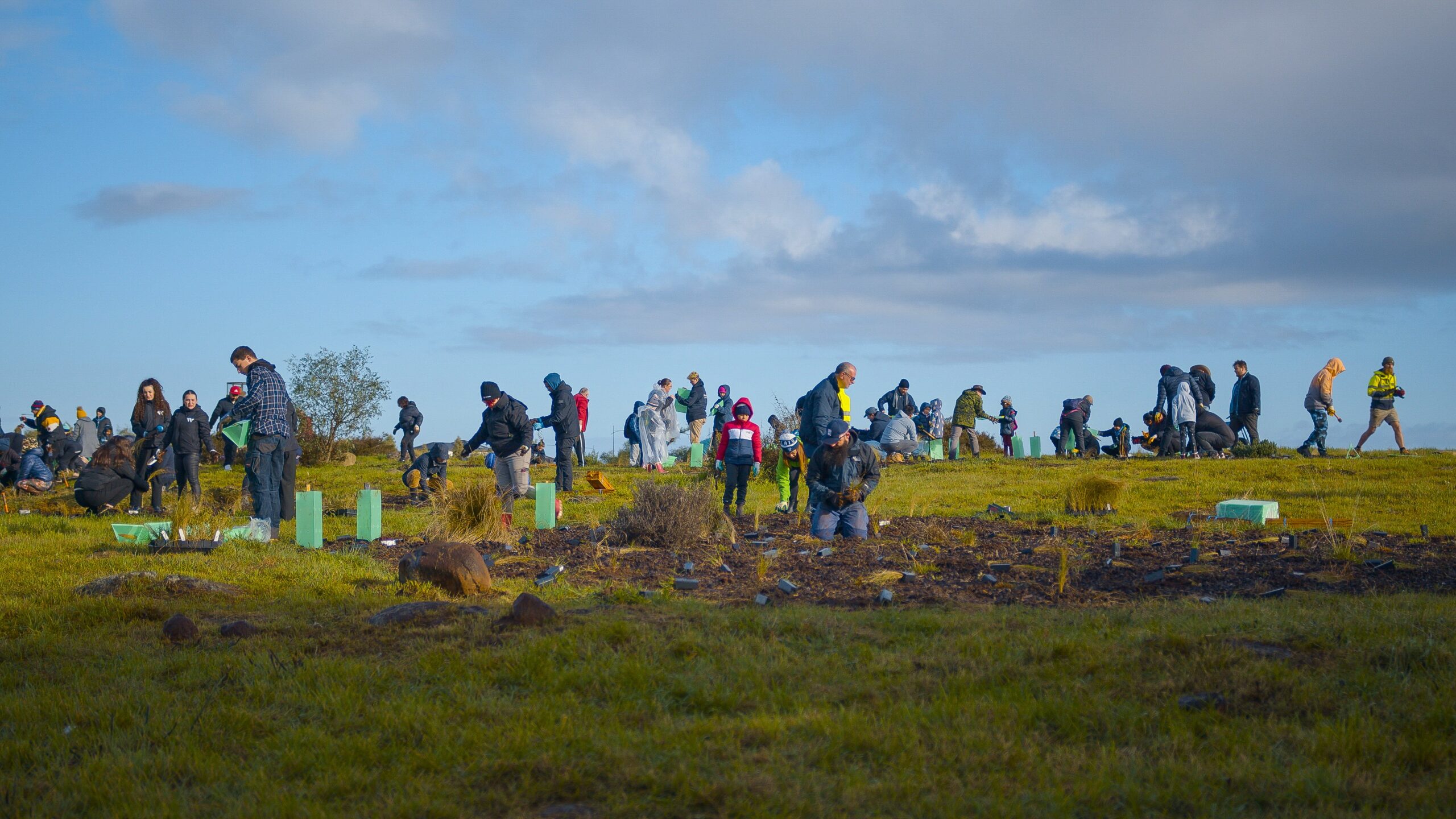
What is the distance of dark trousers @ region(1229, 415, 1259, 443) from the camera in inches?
923

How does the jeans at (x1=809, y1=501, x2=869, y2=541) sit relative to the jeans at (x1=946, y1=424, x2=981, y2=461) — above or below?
below

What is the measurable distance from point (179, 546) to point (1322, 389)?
20.1 meters

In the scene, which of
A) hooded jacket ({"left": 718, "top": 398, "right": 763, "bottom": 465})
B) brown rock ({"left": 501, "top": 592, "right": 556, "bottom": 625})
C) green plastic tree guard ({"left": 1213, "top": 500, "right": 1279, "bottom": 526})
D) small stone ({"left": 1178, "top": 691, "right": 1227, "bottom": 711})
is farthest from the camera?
hooded jacket ({"left": 718, "top": 398, "right": 763, "bottom": 465})

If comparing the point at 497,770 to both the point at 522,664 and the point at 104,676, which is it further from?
the point at 104,676

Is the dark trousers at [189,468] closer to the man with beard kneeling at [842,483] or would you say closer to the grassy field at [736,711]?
the grassy field at [736,711]

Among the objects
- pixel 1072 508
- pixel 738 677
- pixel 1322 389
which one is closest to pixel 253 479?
pixel 738 677

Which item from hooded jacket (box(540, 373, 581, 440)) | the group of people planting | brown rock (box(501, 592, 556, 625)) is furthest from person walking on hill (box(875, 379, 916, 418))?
brown rock (box(501, 592, 556, 625))

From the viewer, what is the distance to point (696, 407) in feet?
83.8

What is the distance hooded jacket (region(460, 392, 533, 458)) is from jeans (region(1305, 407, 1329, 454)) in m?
15.6

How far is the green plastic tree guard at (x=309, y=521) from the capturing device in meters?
11.7

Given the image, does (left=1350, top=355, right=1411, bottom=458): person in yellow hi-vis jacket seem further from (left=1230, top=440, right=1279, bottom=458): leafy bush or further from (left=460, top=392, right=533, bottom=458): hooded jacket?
(left=460, top=392, right=533, bottom=458): hooded jacket

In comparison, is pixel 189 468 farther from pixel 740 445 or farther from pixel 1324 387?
pixel 1324 387

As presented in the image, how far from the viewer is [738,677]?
561 centimetres

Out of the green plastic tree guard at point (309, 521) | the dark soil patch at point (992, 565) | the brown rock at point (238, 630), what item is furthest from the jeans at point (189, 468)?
the brown rock at point (238, 630)
